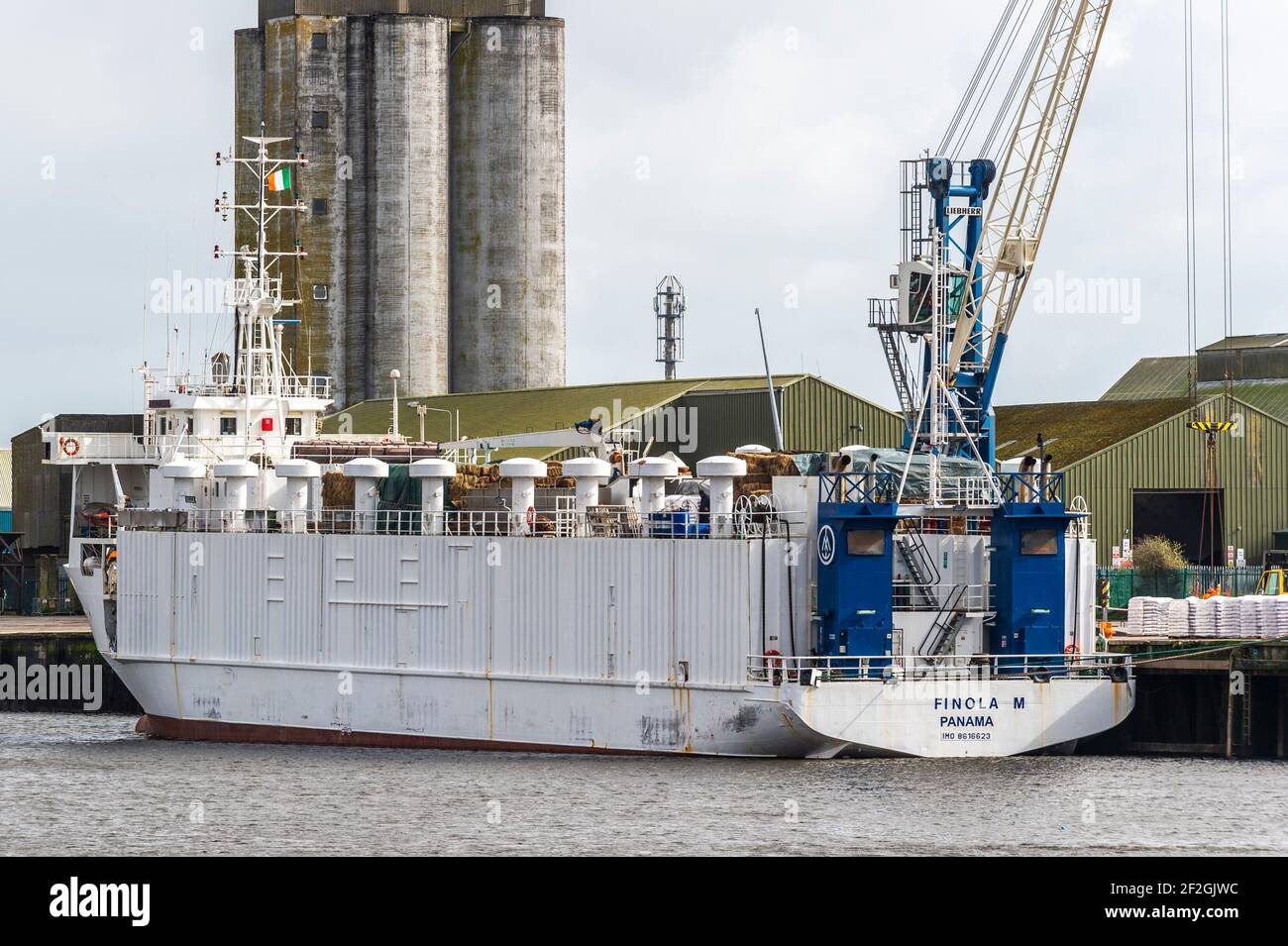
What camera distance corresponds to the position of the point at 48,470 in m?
82.0

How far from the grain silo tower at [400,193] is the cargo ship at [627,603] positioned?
27.2m

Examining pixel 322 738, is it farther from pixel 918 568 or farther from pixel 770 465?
pixel 918 568

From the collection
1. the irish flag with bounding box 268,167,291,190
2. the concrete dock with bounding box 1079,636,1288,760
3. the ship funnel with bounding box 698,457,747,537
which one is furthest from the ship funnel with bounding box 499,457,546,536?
the irish flag with bounding box 268,167,291,190

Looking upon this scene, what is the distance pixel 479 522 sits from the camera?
5231cm

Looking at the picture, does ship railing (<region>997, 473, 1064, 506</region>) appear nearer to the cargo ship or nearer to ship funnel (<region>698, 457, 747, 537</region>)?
the cargo ship

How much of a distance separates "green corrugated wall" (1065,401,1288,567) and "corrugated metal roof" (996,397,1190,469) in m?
0.72

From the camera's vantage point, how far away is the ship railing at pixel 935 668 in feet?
150

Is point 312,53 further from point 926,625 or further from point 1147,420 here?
point 926,625

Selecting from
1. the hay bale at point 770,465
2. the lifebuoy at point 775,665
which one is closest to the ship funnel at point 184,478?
the hay bale at point 770,465

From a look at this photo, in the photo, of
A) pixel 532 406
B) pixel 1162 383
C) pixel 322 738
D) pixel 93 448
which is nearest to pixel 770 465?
pixel 322 738

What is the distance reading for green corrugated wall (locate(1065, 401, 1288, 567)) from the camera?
69.8m

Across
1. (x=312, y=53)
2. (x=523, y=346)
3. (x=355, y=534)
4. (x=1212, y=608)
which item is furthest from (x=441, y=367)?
(x=1212, y=608)

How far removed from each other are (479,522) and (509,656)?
3943mm
